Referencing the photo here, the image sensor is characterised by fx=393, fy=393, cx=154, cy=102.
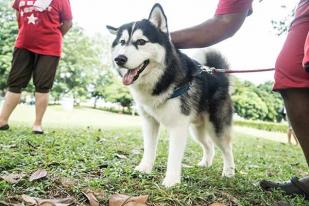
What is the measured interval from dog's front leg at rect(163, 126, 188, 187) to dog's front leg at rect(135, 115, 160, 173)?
331 mm

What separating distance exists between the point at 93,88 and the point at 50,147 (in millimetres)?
37510

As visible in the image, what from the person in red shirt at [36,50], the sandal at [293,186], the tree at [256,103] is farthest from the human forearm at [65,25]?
the tree at [256,103]

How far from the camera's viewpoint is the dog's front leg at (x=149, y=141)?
3.31 metres

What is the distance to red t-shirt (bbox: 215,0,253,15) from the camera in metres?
2.81

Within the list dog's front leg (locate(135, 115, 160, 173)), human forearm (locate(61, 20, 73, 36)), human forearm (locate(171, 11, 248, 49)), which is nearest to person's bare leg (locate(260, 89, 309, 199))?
human forearm (locate(171, 11, 248, 49))

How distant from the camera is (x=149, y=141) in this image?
132 inches

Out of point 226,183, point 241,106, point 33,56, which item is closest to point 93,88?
point 241,106

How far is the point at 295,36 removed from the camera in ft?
8.35

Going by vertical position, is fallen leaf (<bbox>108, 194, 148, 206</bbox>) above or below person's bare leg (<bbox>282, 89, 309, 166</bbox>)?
below

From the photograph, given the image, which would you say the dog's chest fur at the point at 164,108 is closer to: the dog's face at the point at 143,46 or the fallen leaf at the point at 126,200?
the dog's face at the point at 143,46

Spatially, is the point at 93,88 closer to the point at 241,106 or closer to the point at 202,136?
the point at 241,106

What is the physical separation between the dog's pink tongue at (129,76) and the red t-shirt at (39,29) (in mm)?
2634

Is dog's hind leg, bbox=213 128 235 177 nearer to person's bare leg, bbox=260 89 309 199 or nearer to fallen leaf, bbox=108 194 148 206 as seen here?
person's bare leg, bbox=260 89 309 199

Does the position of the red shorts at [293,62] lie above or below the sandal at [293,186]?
above
